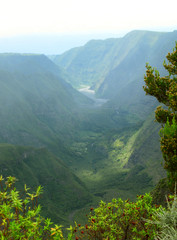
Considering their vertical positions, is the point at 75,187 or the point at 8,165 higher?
the point at 8,165

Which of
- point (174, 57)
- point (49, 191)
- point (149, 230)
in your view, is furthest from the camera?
point (49, 191)

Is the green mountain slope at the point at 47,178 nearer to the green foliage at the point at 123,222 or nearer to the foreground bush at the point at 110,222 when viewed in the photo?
the green foliage at the point at 123,222

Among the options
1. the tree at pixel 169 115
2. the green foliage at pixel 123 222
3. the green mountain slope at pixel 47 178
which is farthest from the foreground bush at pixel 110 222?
the green mountain slope at pixel 47 178

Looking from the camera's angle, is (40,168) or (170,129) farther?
(40,168)

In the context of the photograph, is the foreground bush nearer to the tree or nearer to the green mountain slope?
the tree

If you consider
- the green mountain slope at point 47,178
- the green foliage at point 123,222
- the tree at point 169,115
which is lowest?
the green mountain slope at point 47,178

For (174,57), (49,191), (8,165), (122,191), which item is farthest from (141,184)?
(174,57)

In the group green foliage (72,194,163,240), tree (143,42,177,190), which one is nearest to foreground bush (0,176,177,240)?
green foliage (72,194,163,240)

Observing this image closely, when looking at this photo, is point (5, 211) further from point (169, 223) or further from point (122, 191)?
point (122, 191)

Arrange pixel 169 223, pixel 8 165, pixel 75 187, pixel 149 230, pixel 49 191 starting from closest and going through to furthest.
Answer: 1. pixel 169 223
2. pixel 149 230
3. pixel 8 165
4. pixel 49 191
5. pixel 75 187
